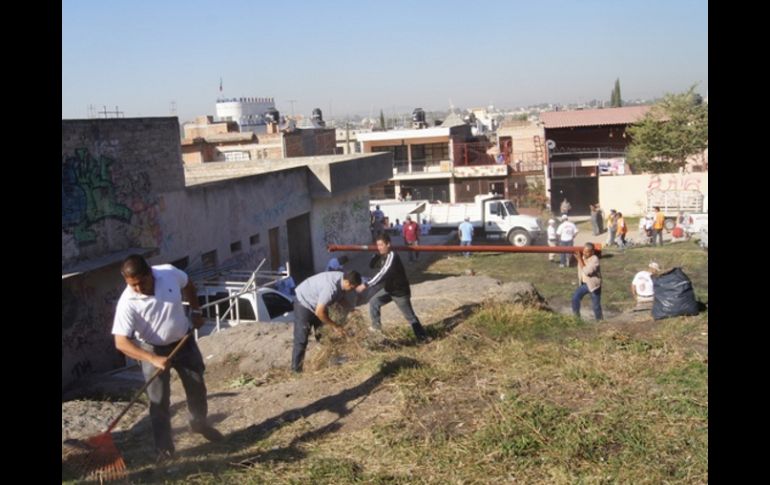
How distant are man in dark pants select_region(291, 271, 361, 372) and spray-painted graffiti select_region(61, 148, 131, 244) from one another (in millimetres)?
7422

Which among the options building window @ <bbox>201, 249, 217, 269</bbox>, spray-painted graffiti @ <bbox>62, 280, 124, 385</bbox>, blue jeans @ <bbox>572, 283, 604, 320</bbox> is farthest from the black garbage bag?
building window @ <bbox>201, 249, 217, 269</bbox>

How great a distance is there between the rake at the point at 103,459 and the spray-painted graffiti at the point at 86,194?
29.5 ft

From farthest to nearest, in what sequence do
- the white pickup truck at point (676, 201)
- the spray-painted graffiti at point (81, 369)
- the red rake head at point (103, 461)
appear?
the white pickup truck at point (676, 201) → the spray-painted graffiti at point (81, 369) → the red rake head at point (103, 461)

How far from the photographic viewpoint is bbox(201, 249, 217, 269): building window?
1806 cm

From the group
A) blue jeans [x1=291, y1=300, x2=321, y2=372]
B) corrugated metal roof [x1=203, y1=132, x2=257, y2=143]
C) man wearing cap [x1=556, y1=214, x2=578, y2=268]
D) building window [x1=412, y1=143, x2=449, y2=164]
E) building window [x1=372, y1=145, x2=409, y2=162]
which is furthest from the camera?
building window [x1=372, y1=145, x2=409, y2=162]

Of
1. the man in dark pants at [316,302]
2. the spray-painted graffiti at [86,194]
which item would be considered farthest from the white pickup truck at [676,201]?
the man in dark pants at [316,302]

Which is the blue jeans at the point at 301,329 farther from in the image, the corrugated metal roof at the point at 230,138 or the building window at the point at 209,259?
the corrugated metal roof at the point at 230,138

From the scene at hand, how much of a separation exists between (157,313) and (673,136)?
131 feet

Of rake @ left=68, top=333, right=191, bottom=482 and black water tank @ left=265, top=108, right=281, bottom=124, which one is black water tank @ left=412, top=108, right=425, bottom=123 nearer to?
black water tank @ left=265, top=108, right=281, bottom=124

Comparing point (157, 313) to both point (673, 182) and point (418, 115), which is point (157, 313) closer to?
point (673, 182)

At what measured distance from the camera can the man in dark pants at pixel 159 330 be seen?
18.6ft
